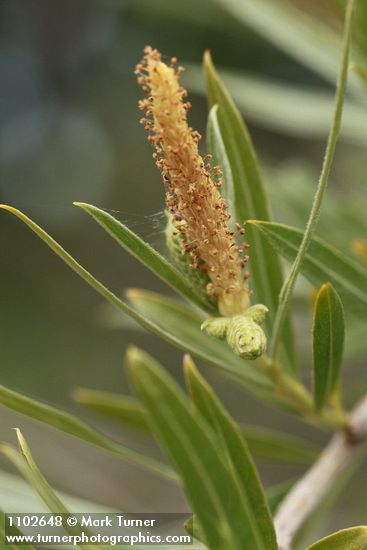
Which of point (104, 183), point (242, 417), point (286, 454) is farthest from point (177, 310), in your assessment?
point (104, 183)

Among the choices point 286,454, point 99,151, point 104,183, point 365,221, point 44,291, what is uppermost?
point 99,151

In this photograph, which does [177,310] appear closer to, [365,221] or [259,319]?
[259,319]

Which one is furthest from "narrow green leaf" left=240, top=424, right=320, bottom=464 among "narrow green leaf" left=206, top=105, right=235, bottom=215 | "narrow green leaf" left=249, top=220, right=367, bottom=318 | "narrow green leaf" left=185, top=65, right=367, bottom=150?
"narrow green leaf" left=185, top=65, right=367, bottom=150

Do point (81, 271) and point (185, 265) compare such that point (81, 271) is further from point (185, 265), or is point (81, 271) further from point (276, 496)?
point (276, 496)

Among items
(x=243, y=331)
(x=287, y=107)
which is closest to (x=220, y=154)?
(x=243, y=331)

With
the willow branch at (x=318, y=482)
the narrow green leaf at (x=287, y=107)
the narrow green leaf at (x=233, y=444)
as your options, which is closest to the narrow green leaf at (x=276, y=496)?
the willow branch at (x=318, y=482)

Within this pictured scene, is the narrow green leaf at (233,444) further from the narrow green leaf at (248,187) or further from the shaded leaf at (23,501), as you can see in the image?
the shaded leaf at (23,501)
